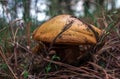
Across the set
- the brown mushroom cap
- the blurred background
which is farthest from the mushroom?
the blurred background

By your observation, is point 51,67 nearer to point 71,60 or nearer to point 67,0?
point 71,60

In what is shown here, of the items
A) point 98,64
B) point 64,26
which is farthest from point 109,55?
point 64,26

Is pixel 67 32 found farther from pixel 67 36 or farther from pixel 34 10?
pixel 34 10

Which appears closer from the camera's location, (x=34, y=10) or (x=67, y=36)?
(x=67, y=36)

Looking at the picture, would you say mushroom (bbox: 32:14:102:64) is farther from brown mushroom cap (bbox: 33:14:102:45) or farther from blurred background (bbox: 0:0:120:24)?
blurred background (bbox: 0:0:120:24)

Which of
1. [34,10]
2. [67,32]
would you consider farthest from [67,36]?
[34,10]

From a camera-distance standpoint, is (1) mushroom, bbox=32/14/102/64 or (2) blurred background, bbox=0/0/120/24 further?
(2) blurred background, bbox=0/0/120/24

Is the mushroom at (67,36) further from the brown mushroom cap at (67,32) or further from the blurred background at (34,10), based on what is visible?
the blurred background at (34,10)
